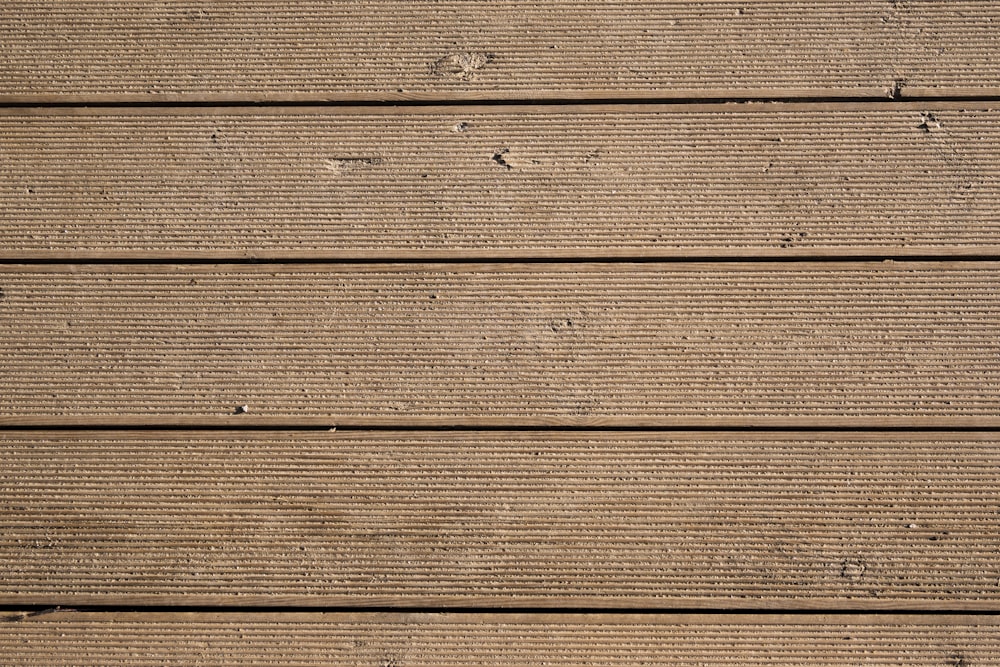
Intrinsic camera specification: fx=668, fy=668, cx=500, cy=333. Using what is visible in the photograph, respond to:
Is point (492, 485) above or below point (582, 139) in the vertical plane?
below

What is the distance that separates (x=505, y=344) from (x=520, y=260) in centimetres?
13

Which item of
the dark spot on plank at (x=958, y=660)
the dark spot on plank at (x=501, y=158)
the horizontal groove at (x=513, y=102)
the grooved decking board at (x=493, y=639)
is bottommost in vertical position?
the grooved decking board at (x=493, y=639)

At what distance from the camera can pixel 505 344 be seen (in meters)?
1.01

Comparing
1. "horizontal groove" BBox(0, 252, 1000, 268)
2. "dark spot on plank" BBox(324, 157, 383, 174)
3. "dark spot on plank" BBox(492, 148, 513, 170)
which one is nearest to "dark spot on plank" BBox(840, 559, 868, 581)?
"horizontal groove" BBox(0, 252, 1000, 268)

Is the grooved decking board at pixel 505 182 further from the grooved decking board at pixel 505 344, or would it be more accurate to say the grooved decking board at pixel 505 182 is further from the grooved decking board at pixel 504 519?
the grooved decking board at pixel 504 519

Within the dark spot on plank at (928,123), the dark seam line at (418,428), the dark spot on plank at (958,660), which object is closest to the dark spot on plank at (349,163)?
the dark seam line at (418,428)

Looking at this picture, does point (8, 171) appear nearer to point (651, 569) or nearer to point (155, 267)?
point (155, 267)

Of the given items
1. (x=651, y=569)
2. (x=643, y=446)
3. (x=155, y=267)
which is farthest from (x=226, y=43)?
(x=651, y=569)

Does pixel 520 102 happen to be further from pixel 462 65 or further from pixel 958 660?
pixel 958 660

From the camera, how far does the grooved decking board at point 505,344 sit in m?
0.99

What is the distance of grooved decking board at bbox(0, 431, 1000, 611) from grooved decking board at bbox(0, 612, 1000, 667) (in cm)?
3

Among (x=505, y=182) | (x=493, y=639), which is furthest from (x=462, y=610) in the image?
(x=505, y=182)

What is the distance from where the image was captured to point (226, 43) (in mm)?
1067

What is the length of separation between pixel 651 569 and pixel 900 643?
36 cm
